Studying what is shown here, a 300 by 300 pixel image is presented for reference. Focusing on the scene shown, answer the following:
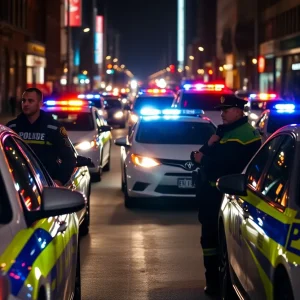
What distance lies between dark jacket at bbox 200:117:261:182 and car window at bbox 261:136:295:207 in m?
1.92

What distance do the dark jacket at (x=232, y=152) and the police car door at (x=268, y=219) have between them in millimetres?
1564

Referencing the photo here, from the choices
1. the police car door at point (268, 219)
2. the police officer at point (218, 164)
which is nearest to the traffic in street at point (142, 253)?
the police officer at point (218, 164)

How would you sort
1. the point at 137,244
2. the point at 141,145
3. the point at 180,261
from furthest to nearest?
the point at 141,145 → the point at 137,244 → the point at 180,261

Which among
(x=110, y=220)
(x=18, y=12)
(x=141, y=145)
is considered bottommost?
(x=110, y=220)

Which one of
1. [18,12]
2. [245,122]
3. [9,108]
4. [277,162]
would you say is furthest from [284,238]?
[18,12]

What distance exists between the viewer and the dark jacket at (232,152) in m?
8.71

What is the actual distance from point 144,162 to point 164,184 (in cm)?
53

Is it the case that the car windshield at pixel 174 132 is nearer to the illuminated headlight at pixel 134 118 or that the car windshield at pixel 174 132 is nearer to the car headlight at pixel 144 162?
the car headlight at pixel 144 162

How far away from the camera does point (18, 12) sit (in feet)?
224

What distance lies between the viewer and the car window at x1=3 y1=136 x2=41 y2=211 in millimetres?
5547

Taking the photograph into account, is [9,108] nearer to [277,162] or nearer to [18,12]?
[18,12]

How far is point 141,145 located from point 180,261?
5.39 metres

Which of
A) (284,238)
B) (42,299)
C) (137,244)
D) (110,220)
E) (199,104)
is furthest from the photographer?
(199,104)

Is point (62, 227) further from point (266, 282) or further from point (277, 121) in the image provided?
point (277, 121)
